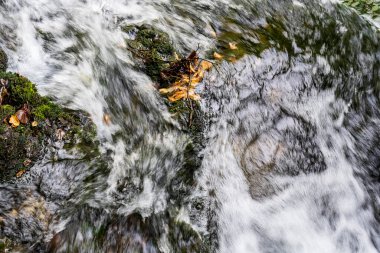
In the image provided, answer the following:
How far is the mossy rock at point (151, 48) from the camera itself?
15.6ft

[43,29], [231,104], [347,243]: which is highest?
[43,29]

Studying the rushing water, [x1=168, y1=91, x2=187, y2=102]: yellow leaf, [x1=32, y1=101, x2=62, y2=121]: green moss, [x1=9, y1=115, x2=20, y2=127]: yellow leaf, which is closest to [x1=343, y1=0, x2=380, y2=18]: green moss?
the rushing water

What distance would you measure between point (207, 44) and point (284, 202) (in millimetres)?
2312

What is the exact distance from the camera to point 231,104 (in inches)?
198

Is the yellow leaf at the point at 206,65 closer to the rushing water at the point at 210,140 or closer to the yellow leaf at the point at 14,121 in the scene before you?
the rushing water at the point at 210,140

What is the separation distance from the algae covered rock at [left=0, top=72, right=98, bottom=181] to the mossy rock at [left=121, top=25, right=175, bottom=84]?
128 centimetres

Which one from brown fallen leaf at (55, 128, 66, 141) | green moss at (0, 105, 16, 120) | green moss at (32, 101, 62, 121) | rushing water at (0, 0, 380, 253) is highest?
green moss at (0, 105, 16, 120)

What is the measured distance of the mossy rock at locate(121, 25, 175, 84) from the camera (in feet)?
15.6

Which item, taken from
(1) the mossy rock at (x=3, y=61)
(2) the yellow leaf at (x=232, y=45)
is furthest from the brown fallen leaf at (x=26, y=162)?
(2) the yellow leaf at (x=232, y=45)

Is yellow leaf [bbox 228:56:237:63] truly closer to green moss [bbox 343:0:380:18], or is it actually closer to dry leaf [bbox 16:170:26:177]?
Answer: dry leaf [bbox 16:170:26:177]

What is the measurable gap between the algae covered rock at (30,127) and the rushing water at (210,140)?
0.41 feet

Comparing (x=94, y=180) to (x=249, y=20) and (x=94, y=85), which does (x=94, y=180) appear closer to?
(x=94, y=85)

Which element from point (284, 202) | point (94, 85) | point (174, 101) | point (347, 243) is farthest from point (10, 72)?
point (347, 243)

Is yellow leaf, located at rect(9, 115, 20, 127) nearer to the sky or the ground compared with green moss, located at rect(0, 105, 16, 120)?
nearer to the ground
